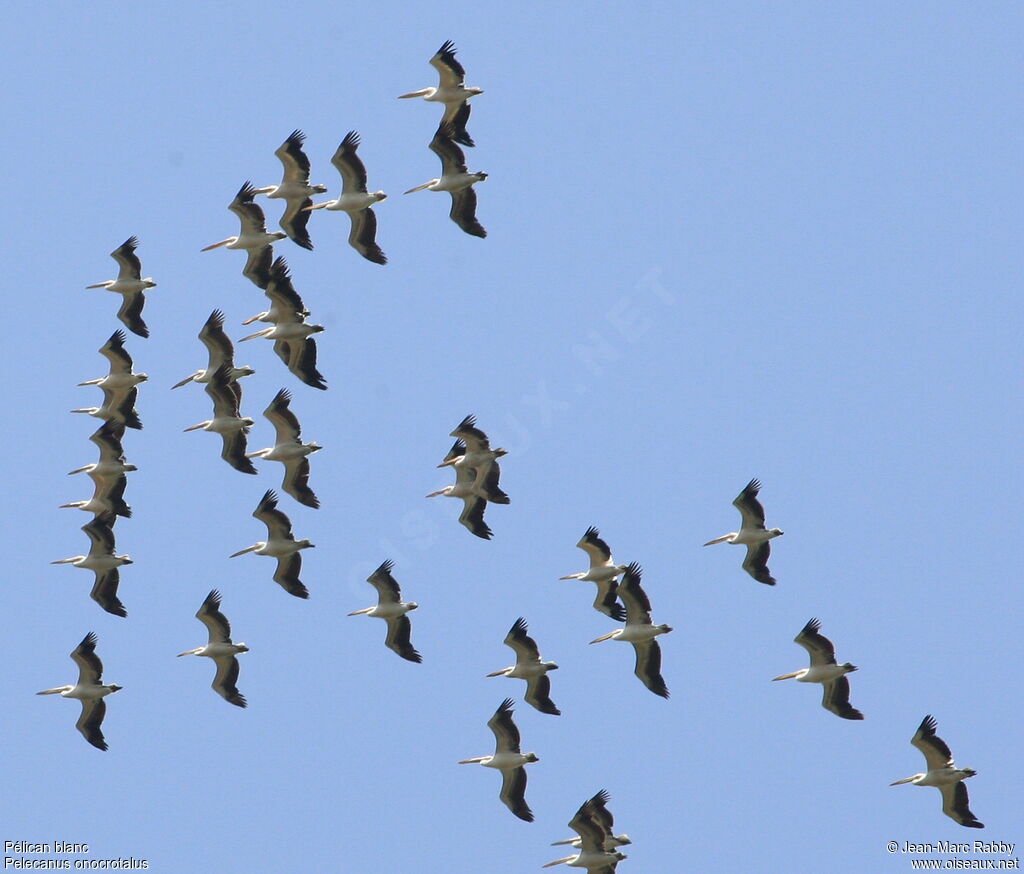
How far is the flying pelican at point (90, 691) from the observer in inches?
1832

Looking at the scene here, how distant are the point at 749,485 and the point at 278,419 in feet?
26.6

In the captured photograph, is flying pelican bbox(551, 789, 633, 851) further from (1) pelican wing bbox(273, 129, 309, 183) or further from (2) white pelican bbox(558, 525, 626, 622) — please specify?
(1) pelican wing bbox(273, 129, 309, 183)

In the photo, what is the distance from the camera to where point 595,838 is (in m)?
44.2

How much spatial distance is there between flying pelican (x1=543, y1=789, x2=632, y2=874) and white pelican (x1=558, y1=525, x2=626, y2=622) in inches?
142

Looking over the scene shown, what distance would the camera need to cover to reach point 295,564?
47.2 metres

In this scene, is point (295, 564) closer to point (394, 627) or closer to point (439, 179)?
point (394, 627)

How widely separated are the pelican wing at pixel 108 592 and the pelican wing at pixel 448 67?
10.5 metres

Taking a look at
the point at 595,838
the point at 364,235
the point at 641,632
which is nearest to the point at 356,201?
the point at 364,235

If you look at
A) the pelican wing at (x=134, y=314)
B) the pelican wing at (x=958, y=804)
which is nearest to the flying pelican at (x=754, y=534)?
the pelican wing at (x=958, y=804)

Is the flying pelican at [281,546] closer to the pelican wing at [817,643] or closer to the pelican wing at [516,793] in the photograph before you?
the pelican wing at [516,793]

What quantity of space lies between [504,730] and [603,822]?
2.35 m

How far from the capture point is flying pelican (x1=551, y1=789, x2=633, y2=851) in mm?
44062

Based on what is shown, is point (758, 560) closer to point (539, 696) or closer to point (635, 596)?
point (635, 596)

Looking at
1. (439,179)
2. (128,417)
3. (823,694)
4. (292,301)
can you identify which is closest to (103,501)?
(128,417)
